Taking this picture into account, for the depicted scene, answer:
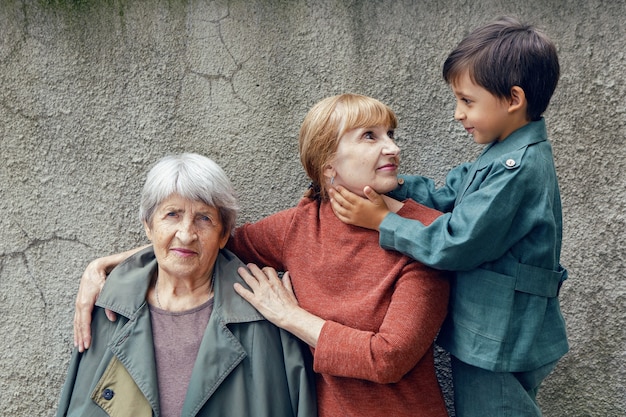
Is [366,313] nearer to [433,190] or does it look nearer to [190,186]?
[433,190]

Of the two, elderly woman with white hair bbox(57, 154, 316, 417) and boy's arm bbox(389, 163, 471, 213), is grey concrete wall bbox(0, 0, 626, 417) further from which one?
elderly woman with white hair bbox(57, 154, 316, 417)

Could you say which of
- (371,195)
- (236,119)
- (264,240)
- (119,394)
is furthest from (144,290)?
(371,195)

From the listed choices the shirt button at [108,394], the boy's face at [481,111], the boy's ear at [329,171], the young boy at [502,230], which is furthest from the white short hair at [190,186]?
the boy's face at [481,111]

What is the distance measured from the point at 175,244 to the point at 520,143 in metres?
1.16

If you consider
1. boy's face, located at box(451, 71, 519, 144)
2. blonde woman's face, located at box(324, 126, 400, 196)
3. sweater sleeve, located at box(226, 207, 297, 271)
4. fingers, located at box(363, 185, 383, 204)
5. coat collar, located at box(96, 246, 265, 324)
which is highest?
boy's face, located at box(451, 71, 519, 144)

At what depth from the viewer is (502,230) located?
1.86 meters

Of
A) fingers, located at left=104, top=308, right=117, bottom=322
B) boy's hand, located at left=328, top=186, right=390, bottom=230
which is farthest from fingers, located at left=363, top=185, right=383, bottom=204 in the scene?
fingers, located at left=104, top=308, right=117, bottom=322

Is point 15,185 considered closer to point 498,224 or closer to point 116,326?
point 116,326

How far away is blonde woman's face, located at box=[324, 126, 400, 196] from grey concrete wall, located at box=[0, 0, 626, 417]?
38cm

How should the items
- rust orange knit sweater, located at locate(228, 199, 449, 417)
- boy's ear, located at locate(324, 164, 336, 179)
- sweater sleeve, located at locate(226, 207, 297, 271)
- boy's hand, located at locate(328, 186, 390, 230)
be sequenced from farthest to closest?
sweater sleeve, located at locate(226, 207, 297, 271), boy's ear, located at locate(324, 164, 336, 179), boy's hand, located at locate(328, 186, 390, 230), rust orange knit sweater, located at locate(228, 199, 449, 417)

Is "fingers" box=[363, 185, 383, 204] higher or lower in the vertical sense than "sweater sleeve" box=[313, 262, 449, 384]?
higher

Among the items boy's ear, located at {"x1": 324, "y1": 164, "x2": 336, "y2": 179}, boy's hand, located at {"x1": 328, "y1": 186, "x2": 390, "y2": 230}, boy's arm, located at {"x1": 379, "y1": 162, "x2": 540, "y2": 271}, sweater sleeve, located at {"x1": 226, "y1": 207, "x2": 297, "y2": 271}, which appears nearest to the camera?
boy's arm, located at {"x1": 379, "y1": 162, "x2": 540, "y2": 271}

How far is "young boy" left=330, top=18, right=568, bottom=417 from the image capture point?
1.88m

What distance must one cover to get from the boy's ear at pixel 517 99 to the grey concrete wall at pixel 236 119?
1.57 feet
